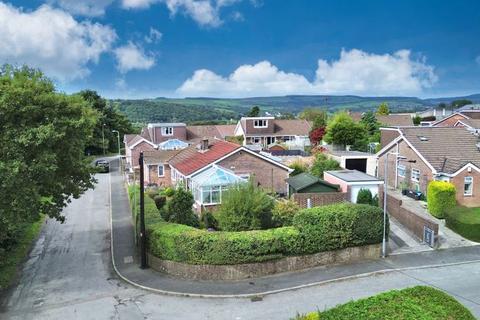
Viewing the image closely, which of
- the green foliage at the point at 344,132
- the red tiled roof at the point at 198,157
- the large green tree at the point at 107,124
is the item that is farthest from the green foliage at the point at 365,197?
the large green tree at the point at 107,124

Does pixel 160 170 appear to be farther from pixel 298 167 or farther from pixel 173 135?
pixel 173 135

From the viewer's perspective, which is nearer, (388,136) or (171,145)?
(388,136)

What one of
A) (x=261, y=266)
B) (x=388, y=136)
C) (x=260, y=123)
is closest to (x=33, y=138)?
(x=261, y=266)

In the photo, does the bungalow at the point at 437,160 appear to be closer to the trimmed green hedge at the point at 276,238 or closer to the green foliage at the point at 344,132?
the trimmed green hedge at the point at 276,238

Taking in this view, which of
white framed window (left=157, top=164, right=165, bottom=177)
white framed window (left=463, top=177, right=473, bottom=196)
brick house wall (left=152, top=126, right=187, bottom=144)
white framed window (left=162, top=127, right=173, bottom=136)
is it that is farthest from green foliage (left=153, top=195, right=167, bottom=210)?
white framed window (left=162, top=127, right=173, bottom=136)

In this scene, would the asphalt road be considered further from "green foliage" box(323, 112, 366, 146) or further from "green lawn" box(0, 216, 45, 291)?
"green foliage" box(323, 112, 366, 146)

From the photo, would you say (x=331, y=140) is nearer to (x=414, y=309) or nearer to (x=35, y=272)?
(x=35, y=272)
